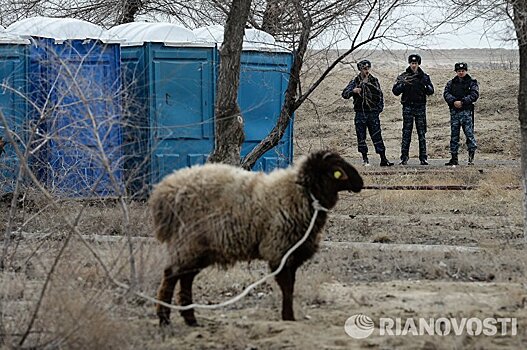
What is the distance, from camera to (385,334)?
24.5 feet

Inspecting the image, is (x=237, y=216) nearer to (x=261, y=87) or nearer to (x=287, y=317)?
(x=287, y=317)

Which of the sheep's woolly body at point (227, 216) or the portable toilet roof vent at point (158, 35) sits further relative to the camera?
the portable toilet roof vent at point (158, 35)

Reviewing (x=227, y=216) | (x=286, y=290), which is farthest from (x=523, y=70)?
(x=227, y=216)

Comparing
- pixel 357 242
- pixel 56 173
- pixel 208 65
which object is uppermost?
pixel 208 65

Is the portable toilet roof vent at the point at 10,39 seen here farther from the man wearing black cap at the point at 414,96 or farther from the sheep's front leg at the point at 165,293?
the man wearing black cap at the point at 414,96

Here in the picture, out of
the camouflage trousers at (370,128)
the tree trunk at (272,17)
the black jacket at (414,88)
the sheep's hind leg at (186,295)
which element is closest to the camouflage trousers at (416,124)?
the black jacket at (414,88)

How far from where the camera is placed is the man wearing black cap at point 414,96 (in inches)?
839

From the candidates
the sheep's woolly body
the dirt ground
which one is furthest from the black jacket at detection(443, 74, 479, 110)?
the sheep's woolly body

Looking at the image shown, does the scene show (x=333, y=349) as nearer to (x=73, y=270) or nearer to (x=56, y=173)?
(x=73, y=270)

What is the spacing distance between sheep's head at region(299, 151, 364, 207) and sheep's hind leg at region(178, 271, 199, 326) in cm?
114

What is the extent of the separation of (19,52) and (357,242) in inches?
230

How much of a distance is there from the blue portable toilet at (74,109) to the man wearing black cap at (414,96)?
6.92 m

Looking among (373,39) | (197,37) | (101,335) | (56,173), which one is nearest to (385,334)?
(101,335)

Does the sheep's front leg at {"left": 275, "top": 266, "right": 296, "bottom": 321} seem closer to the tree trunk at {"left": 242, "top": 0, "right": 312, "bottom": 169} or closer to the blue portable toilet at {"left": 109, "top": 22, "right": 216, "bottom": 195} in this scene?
the tree trunk at {"left": 242, "top": 0, "right": 312, "bottom": 169}
